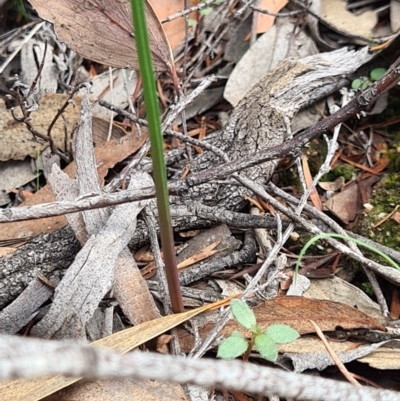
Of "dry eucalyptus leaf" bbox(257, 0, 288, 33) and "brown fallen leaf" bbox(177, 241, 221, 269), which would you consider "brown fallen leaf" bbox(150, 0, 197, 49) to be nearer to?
"dry eucalyptus leaf" bbox(257, 0, 288, 33)

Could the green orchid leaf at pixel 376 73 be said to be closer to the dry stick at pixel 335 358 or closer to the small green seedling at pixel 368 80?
the small green seedling at pixel 368 80

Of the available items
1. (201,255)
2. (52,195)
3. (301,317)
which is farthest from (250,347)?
(52,195)

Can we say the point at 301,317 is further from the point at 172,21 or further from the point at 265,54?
the point at 172,21

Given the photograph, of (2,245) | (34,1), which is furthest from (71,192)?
(34,1)

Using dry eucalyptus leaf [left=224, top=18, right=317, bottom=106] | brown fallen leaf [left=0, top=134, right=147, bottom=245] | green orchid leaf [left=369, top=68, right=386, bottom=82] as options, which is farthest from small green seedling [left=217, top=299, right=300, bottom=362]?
green orchid leaf [left=369, top=68, right=386, bottom=82]

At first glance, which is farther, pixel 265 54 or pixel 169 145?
pixel 265 54

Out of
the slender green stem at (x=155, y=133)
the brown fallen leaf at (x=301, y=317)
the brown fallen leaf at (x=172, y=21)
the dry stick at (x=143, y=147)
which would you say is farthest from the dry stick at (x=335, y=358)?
the brown fallen leaf at (x=172, y=21)
